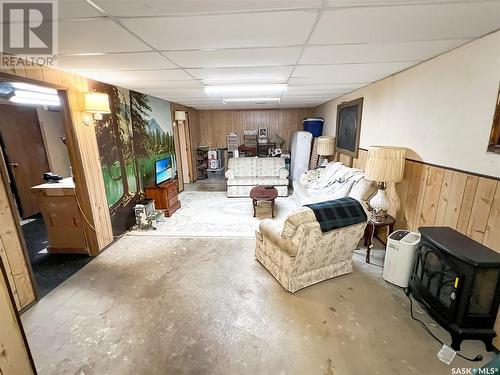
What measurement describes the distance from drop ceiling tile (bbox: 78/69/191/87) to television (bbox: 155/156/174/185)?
1710 mm

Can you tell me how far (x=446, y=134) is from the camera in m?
2.02

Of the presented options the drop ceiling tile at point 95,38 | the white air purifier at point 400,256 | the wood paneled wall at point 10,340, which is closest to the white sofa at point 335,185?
the white air purifier at point 400,256

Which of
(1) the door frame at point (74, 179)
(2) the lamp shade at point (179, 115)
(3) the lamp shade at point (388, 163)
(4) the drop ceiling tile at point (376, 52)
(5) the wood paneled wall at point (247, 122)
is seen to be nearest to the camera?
(4) the drop ceiling tile at point (376, 52)

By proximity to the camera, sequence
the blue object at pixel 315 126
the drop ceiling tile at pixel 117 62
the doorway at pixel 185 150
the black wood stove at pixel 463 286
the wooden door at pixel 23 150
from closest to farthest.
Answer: the black wood stove at pixel 463 286 < the drop ceiling tile at pixel 117 62 < the wooden door at pixel 23 150 < the blue object at pixel 315 126 < the doorway at pixel 185 150

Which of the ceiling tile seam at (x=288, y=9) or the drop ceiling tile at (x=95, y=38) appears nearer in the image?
the ceiling tile seam at (x=288, y=9)

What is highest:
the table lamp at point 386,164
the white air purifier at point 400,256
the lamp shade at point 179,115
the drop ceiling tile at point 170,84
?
the drop ceiling tile at point 170,84

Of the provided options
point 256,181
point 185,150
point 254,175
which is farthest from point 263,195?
point 185,150

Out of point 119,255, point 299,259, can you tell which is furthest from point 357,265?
point 119,255

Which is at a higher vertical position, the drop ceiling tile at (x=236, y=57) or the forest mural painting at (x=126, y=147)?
the drop ceiling tile at (x=236, y=57)

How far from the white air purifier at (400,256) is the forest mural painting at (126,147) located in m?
3.53

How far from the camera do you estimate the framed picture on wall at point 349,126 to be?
3.81 m

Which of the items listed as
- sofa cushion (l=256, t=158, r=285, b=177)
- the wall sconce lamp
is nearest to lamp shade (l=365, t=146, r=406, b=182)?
the wall sconce lamp

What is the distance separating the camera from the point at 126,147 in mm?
3627

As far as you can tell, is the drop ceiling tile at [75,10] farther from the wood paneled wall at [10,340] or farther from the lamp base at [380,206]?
the lamp base at [380,206]
